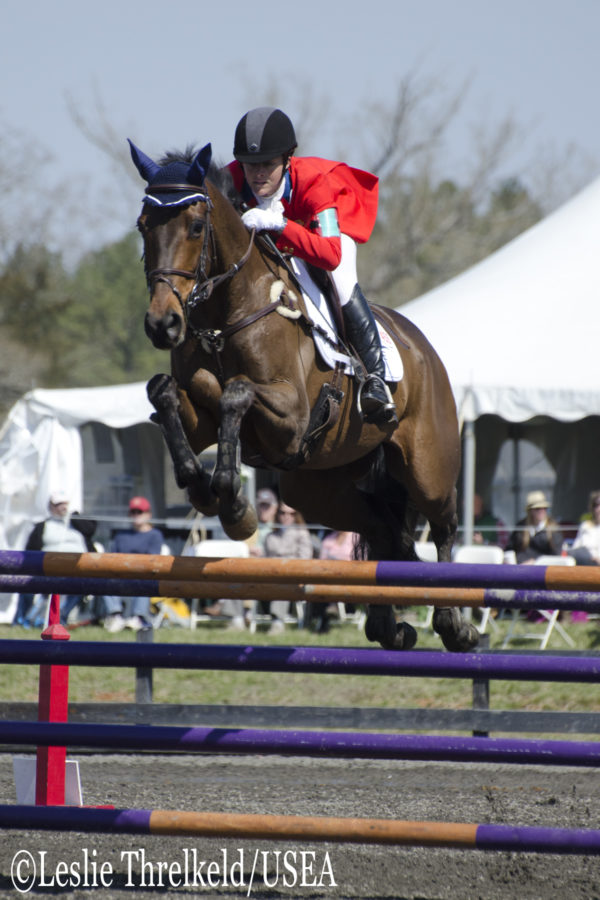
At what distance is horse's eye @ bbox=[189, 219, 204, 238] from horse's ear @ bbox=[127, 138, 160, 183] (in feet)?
0.76

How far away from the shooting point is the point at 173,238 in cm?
397

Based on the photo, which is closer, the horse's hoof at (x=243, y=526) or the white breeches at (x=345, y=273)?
the horse's hoof at (x=243, y=526)

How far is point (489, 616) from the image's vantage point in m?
11.2

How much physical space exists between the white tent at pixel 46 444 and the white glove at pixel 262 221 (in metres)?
8.37

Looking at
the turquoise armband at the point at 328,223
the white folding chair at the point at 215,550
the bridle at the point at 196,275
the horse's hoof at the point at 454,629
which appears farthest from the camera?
the white folding chair at the point at 215,550

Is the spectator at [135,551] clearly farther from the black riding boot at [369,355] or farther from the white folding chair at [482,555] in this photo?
the black riding boot at [369,355]

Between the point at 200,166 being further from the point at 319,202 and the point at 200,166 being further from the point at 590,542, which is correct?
the point at 590,542

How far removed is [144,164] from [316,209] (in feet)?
2.67

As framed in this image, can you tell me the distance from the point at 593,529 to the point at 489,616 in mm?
1354

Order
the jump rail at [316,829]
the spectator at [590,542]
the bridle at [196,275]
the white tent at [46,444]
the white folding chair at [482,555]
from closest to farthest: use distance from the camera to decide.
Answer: the jump rail at [316,829]
the bridle at [196,275]
the white folding chair at [482,555]
the spectator at [590,542]
the white tent at [46,444]

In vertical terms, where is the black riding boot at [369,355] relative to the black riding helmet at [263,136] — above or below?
below

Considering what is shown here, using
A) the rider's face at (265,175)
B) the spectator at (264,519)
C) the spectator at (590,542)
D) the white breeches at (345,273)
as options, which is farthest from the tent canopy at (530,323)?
the rider's face at (265,175)

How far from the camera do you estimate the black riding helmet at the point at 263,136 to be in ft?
14.2

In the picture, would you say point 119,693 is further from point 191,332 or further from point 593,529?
point 191,332
